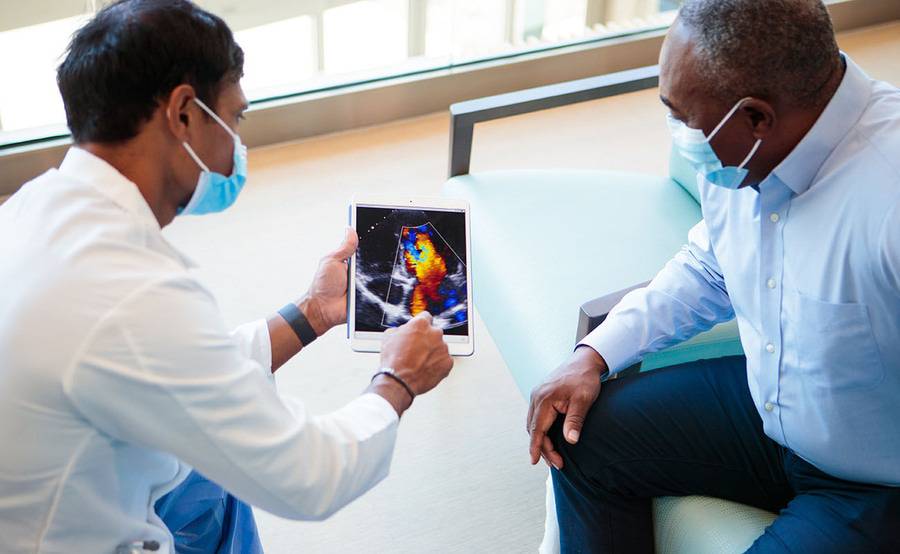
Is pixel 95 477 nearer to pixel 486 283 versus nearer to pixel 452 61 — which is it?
pixel 486 283

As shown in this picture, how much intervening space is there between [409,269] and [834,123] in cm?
80

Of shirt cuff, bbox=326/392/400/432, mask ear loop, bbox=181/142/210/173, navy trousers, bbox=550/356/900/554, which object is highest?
mask ear loop, bbox=181/142/210/173

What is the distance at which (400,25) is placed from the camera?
3238mm

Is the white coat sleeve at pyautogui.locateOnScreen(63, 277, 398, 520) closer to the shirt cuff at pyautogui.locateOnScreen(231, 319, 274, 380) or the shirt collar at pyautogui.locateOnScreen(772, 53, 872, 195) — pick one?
the shirt cuff at pyautogui.locateOnScreen(231, 319, 274, 380)

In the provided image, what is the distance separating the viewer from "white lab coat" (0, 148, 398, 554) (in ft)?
3.76

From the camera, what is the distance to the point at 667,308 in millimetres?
1805

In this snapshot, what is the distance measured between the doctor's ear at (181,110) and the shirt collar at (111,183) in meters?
0.09

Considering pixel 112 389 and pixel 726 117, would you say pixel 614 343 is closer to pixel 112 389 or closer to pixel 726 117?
pixel 726 117

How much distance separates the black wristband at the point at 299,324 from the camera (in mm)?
1788

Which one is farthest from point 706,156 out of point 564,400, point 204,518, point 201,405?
point 204,518

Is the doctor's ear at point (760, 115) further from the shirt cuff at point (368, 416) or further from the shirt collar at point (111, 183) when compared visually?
the shirt collar at point (111, 183)

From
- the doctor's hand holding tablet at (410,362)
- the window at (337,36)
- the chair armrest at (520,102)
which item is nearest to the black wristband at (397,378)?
the doctor's hand holding tablet at (410,362)

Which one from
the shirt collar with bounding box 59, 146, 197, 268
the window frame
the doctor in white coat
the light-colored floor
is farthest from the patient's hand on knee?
the window frame

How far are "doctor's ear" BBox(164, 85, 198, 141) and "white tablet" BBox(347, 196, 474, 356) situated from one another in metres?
0.57
